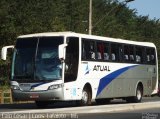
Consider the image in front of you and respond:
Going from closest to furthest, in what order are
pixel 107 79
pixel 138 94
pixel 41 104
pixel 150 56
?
pixel 41 104, pixel 107 79, pixel 138 94, pixel 150 56

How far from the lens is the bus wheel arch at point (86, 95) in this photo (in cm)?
3081

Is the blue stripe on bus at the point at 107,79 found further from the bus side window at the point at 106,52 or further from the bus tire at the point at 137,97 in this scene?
the bus tire at the point at 137,97

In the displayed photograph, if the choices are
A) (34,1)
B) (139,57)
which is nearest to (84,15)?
(34,1)

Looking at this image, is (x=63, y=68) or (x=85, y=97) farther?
(x=85, y=97)

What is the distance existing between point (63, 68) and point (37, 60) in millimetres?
1229

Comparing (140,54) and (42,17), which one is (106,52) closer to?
(140,54)

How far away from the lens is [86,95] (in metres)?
31.3

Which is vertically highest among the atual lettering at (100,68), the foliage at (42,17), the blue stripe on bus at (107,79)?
the foliage at (42,17)

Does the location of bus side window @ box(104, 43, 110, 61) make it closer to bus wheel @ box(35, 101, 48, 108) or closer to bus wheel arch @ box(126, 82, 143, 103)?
bus wheel @ box(35, 101, 48, 108)

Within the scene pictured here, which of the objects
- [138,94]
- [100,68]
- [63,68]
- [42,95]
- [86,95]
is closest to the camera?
A: [42,95]

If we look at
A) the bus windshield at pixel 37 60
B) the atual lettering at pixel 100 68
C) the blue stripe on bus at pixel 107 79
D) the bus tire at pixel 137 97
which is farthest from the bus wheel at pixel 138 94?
the bus windshield at pixel 37 60

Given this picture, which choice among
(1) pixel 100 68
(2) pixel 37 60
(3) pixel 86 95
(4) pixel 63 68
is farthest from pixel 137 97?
(2) pixel 37 60

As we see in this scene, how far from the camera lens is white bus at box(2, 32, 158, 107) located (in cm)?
2900

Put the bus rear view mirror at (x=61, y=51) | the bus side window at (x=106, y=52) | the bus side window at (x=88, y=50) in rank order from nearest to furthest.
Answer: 1. the bus rear view mirror at (x=61, y=51)
2. the bus side window at (x=88, y=50)
3. the bus side window at (x=106, y=52)
